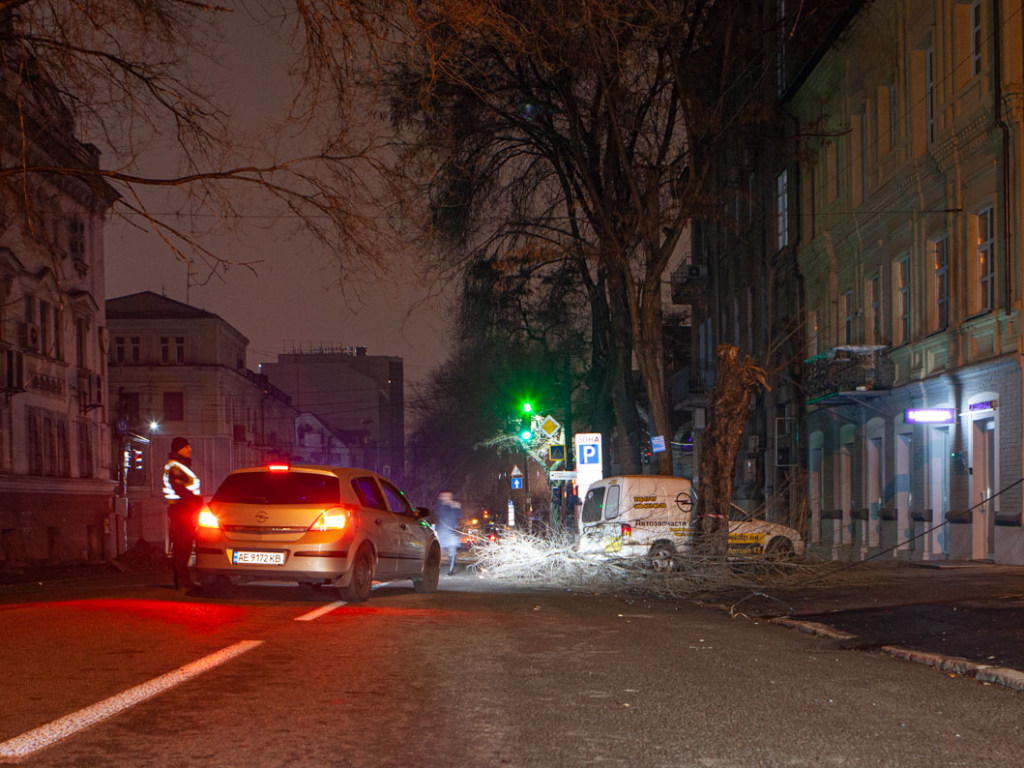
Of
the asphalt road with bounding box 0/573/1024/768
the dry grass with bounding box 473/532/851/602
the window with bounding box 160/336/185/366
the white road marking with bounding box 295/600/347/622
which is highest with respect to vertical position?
the window with bounding box 160/336/185/366

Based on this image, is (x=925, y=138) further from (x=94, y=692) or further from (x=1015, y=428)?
(x=94, y=692)

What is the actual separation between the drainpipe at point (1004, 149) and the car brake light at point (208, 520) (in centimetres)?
1384

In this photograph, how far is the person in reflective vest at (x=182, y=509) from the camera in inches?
540

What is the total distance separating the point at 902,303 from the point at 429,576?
1502 cm

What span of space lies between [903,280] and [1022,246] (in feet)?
20.4

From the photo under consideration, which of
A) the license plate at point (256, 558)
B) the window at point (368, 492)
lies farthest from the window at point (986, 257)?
the license plate at point (256, 558)

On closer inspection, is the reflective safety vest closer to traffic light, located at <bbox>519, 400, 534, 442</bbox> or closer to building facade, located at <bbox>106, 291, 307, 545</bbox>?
traffic light, located at <bbox>519, 400, 534, 442</bbox>

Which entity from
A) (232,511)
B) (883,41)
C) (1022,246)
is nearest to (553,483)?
(883,41)

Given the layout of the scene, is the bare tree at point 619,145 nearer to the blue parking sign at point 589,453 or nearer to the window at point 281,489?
the blue parking sign at point 589,453

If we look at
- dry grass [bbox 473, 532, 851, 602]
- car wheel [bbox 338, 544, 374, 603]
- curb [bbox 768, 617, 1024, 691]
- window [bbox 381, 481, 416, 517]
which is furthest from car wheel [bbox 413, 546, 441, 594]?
curb [bbox 768, 617, 1024, 691]

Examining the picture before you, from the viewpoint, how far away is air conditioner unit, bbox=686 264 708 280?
44156 millimetres

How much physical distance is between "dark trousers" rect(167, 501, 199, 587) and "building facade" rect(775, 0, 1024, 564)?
8720 mm

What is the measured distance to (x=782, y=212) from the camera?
35.0m

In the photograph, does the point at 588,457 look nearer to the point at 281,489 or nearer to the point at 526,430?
the point at 526,430
